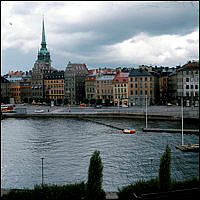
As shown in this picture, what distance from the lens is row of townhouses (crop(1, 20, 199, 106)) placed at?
168 ft

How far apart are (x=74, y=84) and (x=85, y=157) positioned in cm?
5301

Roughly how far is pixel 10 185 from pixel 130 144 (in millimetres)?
10864

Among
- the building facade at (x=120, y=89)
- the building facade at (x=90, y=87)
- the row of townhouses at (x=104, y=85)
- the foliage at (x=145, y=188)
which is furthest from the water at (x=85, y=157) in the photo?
the building facade at (x=90, y=87)

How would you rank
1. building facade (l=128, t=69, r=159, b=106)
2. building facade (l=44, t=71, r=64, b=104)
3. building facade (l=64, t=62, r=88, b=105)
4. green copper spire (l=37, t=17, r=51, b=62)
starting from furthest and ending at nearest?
1. green copper spire (l=37, t=17, r=51, b=62)
2. building facade (l=44, t=71, r=64, b=104)
3. building facade (l=64, t=62, r=88, b=105)
4. building facade (l=128, t=69, r=159, b=106)

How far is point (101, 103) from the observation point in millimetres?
59562

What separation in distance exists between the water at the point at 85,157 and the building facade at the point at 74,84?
42.3 metres

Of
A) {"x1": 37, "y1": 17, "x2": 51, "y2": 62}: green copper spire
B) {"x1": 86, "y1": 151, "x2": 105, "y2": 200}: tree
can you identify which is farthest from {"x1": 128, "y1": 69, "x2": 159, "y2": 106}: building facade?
{"x1": 86, "y1": 151, "x2": 105, "y2": 200}: tree

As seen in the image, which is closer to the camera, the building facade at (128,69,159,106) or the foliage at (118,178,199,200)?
the foliage at (118,178,199,200)

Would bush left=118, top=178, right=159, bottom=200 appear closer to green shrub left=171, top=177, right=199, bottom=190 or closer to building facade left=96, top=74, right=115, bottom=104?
green shrub left=171, top=177, right=199, bottom=190

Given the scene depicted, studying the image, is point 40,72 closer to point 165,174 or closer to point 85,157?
point 85,157

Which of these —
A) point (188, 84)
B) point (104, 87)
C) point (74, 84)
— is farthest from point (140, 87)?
point (74, 84)

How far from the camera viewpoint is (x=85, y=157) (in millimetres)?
17406

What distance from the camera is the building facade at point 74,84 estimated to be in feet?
229

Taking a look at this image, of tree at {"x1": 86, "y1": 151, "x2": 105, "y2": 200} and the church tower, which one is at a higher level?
the church tower
